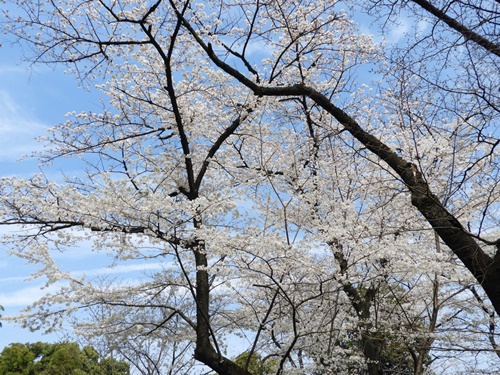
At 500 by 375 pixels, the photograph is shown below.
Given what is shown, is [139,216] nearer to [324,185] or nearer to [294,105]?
[324,185]

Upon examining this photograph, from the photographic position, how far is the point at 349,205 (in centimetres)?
740

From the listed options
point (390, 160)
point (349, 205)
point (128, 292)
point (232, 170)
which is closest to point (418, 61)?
point (390, 160)

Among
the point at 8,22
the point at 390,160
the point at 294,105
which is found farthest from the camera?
the point at 294,105

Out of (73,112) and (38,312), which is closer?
(38,312)

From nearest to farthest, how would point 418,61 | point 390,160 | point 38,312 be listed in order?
point 418,61
point 390,160
point 38,312

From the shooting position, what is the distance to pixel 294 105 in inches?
365

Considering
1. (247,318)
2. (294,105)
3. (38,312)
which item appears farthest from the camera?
(294,105)

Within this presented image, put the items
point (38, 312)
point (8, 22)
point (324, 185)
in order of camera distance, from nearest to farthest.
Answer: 1. point (8, 22)
2. point (38, 312)
3. point (324, 185)

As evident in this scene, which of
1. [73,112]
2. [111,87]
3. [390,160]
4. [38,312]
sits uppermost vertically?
[111,87]

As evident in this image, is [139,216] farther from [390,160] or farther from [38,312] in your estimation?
[390,160]

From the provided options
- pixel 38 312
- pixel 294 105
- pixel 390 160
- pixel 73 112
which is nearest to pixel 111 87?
pixel 73 112

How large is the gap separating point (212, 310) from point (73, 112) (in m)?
4.26

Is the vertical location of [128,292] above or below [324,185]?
below

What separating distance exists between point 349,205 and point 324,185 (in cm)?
111
